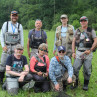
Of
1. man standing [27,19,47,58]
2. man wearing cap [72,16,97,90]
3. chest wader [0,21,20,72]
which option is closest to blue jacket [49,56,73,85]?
man wearing cap [72,16,97,90]

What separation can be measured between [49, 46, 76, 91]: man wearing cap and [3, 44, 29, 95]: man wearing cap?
28.2 inches

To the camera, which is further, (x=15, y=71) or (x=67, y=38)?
(x=67, y=38)

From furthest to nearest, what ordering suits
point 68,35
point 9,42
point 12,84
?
point 68,35
point 9,42
point 12,84

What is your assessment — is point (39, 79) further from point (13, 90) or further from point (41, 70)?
point (13, 90)

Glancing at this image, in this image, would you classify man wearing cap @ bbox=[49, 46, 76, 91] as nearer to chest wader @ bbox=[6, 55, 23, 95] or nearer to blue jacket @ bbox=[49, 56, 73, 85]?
blue jacket @ bbox=[49, 56, 73, 85]

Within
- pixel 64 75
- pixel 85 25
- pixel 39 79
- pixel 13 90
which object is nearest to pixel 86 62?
pixel 64 75

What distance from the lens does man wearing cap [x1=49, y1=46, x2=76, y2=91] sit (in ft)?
14.0

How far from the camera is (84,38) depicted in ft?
14.6

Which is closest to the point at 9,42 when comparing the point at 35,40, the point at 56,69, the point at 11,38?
the point at 11,38

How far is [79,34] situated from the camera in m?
4.51

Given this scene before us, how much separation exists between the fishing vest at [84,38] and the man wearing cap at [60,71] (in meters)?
0.56

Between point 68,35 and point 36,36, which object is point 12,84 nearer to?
point 36,36

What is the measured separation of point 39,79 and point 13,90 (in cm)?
73

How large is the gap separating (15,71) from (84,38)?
2022 mm
